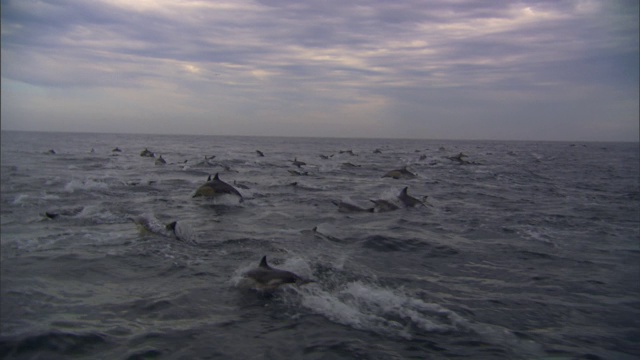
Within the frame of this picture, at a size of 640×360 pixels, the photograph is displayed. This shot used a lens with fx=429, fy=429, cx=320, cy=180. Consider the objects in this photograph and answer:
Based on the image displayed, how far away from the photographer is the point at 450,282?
7246 mm

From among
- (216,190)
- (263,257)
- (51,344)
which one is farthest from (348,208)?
(51,344)

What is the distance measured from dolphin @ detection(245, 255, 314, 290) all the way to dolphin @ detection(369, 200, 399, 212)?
308 inches

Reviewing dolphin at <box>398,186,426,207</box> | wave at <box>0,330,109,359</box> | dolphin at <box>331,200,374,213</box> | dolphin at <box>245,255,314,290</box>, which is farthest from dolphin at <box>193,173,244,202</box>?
wave at <box>0,330,109,359</box>

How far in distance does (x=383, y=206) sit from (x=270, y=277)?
338 inches

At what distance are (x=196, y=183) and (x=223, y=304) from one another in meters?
14.9

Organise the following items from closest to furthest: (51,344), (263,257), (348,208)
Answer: (51,344), (263,257), (348,208)

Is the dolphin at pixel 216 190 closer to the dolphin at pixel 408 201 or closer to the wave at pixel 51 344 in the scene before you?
the dolphin at pixel 408 201

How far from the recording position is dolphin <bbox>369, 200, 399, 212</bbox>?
14.4 metres

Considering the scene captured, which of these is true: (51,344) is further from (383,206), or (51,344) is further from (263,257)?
(383,206)

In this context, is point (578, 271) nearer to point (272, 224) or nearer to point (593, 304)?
point (593, 304)

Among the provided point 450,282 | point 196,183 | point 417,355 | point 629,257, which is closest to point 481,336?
point 417,355

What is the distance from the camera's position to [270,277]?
6570mm

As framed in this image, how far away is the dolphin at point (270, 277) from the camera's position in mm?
6512

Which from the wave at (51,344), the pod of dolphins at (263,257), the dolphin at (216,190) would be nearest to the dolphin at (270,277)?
the pod of dolphins at (263,257)
